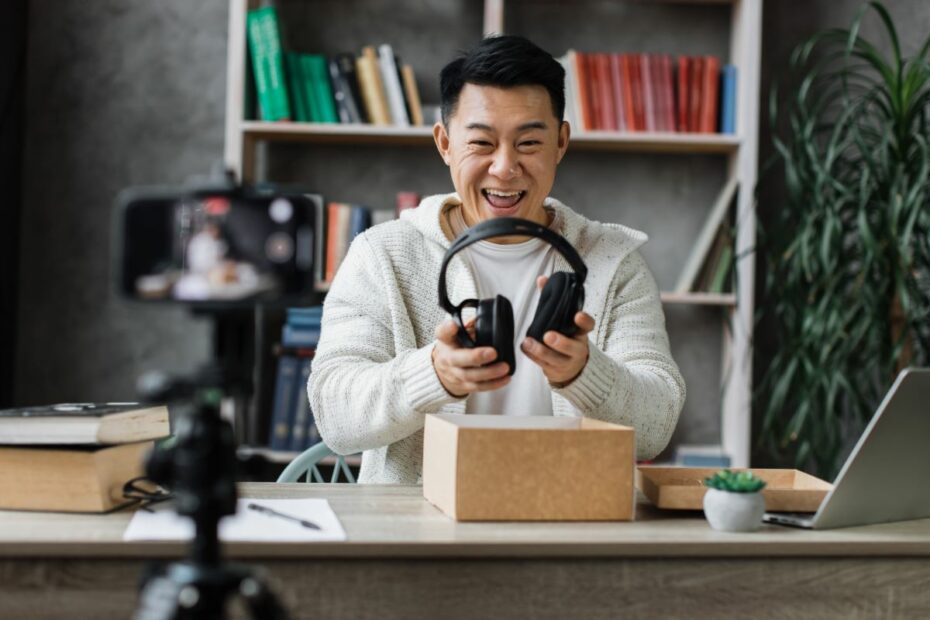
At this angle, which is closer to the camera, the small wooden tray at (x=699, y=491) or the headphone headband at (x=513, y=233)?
the headphone headband at (x=513, y=233)

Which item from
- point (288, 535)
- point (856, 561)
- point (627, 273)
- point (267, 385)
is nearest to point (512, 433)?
point (288, 535)

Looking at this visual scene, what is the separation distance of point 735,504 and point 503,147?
0.81m

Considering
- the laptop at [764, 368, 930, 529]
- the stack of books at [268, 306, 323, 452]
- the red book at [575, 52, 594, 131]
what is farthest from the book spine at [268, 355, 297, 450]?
the laptop at [764, 368, 930, 529]

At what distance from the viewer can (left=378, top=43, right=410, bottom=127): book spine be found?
9.81ft

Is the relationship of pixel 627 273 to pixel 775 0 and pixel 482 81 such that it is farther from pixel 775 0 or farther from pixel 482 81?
pixel 775 0

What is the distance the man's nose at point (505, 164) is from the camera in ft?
5.78

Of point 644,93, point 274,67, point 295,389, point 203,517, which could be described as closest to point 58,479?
point 203,517

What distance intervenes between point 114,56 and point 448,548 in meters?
2.62

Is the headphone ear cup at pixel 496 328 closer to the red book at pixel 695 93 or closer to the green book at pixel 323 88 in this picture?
the green book at pixel 323 88

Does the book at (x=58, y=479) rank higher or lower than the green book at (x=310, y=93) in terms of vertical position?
lower

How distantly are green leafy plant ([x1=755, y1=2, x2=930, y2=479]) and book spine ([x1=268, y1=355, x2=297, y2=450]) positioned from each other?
1345mm

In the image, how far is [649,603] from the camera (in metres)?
1.12

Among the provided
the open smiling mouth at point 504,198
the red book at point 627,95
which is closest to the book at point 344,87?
the red book at point 627,95

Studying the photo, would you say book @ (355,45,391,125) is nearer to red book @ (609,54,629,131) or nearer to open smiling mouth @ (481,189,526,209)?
red book @ (609,54,629,131)
